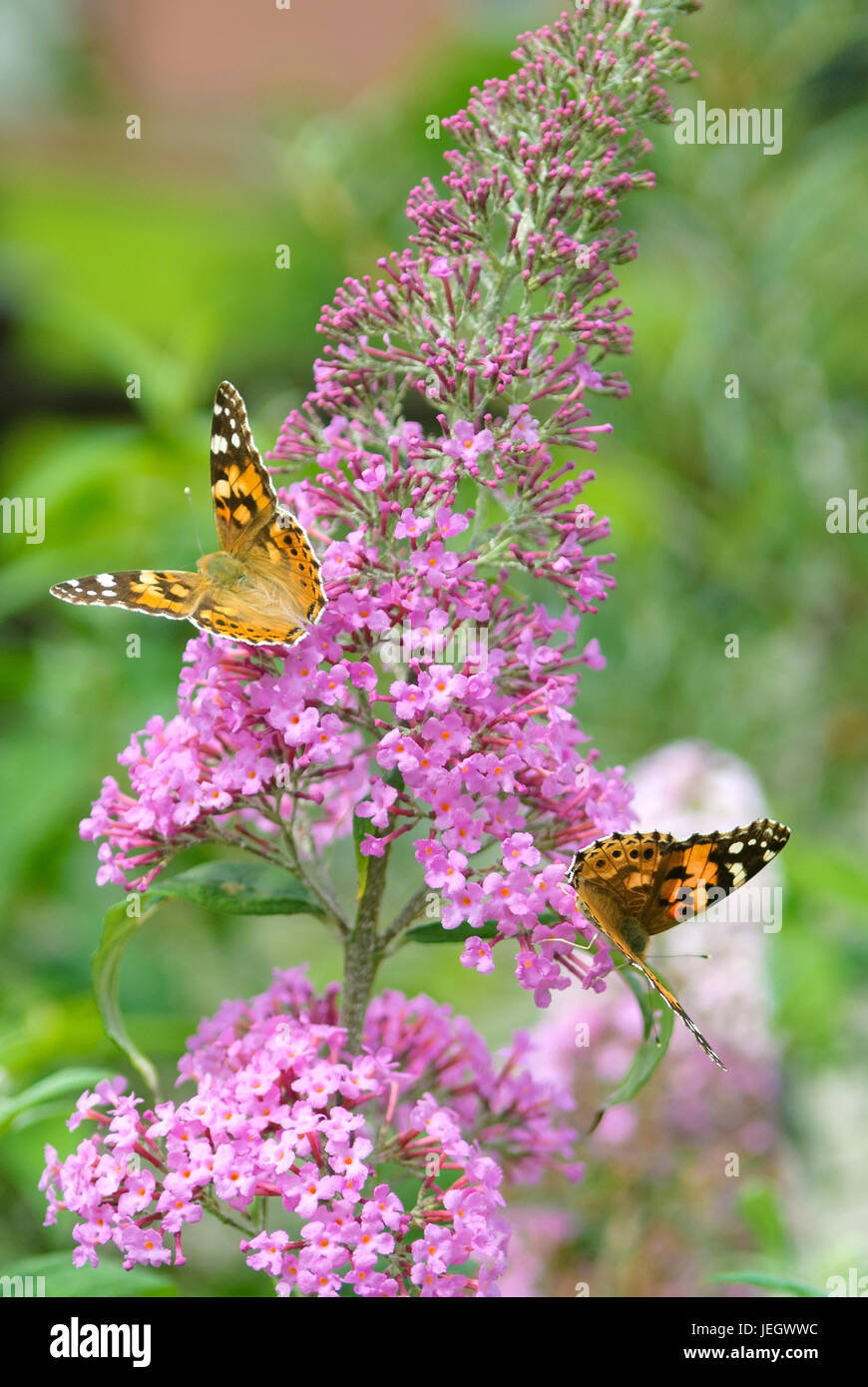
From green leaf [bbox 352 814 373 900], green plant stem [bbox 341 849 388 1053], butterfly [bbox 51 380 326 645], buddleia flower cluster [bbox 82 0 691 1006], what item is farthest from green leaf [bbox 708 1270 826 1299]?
butterfly [bbox 51 380 326 645]

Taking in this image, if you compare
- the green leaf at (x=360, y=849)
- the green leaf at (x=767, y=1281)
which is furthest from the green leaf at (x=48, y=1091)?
the green leaf at (x=767, y=1281)

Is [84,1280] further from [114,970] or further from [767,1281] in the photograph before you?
[767,1281]

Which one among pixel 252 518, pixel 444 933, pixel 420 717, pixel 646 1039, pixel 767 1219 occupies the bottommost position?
pixel 767 1219

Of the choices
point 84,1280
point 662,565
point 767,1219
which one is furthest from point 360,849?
point 662,565

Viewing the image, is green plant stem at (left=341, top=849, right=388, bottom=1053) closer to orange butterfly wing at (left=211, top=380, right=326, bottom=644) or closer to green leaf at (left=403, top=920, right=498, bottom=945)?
green leaf at (left=403, top=920, right=498, bottom=945)

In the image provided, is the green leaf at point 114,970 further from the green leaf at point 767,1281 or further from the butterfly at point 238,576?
the green leaf at point 767,1281

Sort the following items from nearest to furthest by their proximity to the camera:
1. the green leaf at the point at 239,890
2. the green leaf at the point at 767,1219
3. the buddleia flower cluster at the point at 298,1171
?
1. the buddleia flower cluster at the point at 298,1171
2. the green leaf at the point at 239,890
3. the green leaf at the point at 767,1219
